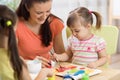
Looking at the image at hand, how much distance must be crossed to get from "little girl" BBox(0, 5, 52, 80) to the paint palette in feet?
0.87

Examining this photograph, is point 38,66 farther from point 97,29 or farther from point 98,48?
point 97,29

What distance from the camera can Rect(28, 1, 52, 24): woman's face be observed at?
4.45 ft

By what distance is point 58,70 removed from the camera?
4.44ft

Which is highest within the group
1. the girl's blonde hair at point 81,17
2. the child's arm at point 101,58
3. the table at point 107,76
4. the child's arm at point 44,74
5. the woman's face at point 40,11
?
the woman's face at point 40,11

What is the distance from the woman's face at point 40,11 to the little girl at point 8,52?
326 mm

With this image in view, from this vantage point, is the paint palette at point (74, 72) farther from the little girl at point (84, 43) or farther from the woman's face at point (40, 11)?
the woman's face at point (40, 11)

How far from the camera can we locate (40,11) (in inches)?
53.9

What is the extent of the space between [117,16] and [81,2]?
2.36 ft

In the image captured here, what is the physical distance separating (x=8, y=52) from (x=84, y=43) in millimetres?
713

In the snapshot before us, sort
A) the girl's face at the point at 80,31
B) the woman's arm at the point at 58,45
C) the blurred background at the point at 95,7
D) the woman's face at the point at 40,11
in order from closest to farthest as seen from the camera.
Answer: the woman's face at the point at 40,11 < the girl's face at the point at 80,31 < the woman's arm at the point at 58,45 < the blurred background at the point at 95,7

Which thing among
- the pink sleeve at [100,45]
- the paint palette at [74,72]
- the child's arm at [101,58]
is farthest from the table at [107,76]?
the pink sleeve at [100,45]

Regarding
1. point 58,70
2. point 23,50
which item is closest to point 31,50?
point 23,50

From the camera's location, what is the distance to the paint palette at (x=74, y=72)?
3.99 feet

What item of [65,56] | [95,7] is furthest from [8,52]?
[95,7]
